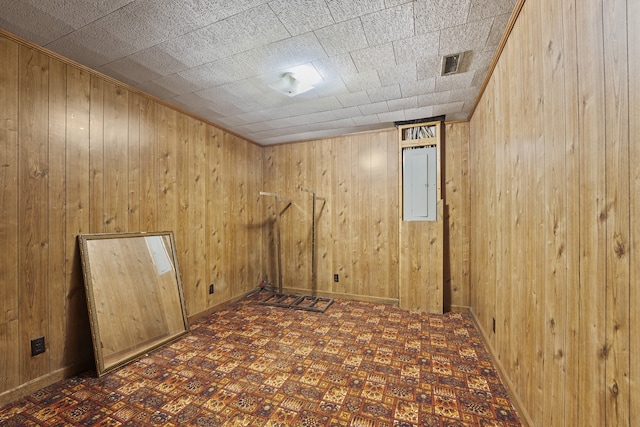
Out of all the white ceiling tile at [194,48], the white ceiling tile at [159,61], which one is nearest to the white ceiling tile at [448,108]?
the white ceiling tile at [194,48]

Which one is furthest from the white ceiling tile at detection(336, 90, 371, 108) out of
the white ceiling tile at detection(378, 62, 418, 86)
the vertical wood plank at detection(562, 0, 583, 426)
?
the vertical wood plank at detection(562, 0, 583, 426)

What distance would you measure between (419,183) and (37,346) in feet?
13.3

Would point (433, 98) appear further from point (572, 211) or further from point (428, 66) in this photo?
point (572, 211)

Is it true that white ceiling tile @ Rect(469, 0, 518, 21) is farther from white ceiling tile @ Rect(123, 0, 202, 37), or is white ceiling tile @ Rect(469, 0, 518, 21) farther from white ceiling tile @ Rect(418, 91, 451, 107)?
white ceiling tile @ Rect(123, 0, 202, 37)

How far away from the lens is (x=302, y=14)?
63.2 inches

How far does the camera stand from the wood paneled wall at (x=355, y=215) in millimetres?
3408

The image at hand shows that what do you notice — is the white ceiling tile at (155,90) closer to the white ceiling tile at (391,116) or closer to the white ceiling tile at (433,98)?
the white ceiling tile at (391,116)

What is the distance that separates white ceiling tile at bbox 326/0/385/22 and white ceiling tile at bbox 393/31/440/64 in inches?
15.3

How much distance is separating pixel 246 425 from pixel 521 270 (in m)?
1.96

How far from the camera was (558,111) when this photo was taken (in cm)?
113

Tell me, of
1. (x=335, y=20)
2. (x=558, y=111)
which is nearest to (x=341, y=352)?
(x=558, y=111)

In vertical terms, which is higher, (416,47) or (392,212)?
(416,47)

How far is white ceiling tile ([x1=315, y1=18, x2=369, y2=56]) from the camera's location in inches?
67.4

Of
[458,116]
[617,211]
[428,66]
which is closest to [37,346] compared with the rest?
[617,211]
